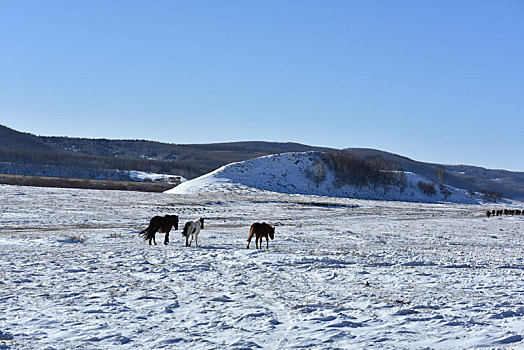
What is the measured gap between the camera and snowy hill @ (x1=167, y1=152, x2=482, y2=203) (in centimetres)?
9506

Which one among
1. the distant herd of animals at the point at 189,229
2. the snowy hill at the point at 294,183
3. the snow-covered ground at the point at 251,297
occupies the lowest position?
the snow-covered ground at the point at 251,297

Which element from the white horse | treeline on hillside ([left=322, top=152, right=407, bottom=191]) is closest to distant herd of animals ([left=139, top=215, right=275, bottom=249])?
the white horse

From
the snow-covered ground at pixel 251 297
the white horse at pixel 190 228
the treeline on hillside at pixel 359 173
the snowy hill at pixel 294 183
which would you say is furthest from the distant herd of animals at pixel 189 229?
the treeline on hillside at pixel 359 173

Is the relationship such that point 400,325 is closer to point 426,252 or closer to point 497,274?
point 497,274

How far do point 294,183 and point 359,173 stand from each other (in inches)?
815

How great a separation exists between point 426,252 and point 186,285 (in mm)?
12967

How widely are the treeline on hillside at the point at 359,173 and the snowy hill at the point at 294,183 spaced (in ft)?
4.01

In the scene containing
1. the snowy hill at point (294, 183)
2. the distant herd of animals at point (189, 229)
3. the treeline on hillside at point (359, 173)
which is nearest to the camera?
the distant herd of animals at point (189, 229)

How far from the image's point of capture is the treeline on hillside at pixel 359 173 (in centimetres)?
11250

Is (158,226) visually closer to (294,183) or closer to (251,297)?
(251,297)

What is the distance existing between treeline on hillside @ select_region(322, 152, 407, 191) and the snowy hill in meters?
1.22

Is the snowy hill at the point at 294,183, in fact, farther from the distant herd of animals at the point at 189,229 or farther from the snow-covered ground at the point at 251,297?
the snow-covered ground at the point at 251,297

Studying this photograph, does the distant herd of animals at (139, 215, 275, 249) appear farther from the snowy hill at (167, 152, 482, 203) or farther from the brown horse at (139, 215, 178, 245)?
the snowy hill at (167, 152, 482, 203)

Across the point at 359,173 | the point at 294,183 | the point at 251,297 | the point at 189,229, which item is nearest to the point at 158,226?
the point at 189,229
